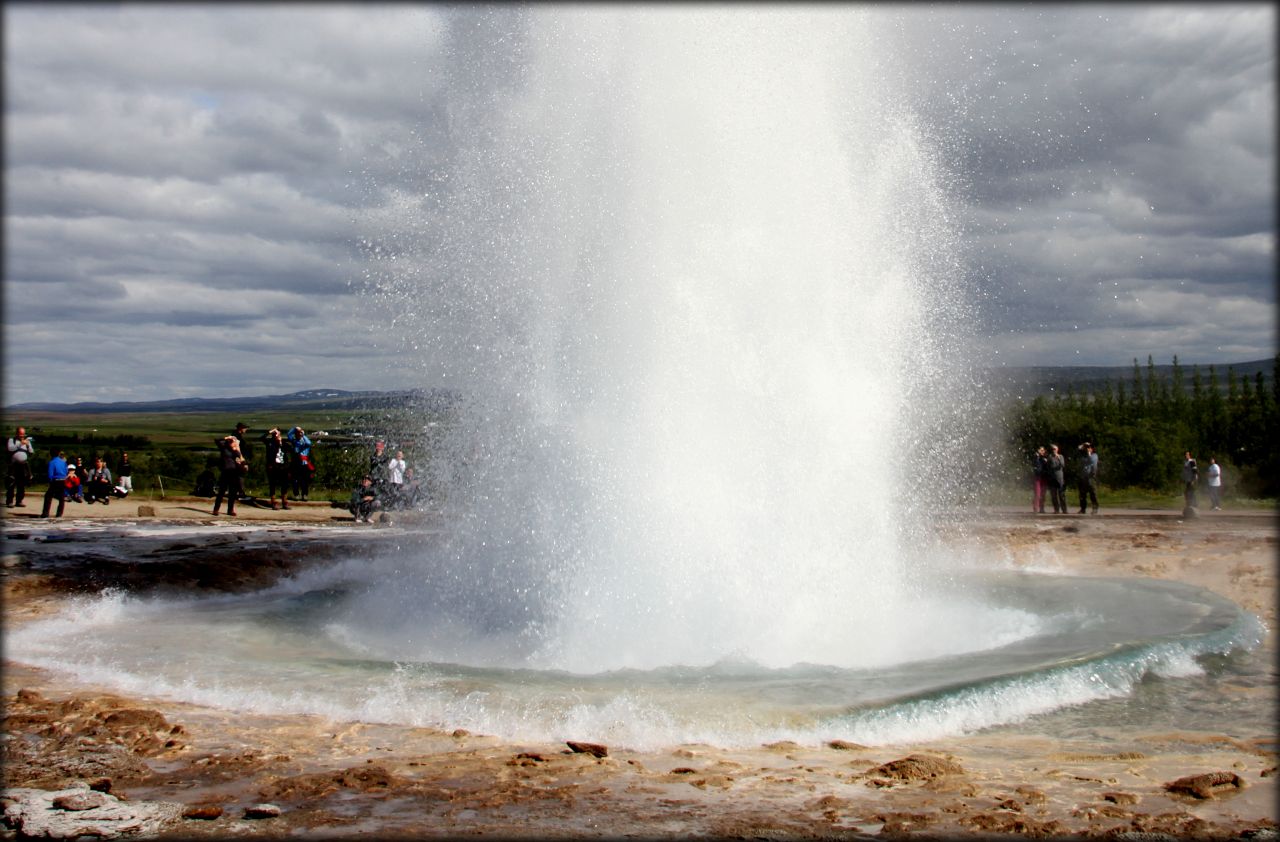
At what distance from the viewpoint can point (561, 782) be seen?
198 inches

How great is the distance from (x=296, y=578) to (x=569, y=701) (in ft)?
23.8

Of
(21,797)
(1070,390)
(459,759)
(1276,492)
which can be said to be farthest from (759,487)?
(1070,390)

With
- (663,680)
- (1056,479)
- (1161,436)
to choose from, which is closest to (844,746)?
(663,680)

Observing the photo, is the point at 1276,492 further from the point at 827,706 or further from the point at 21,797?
the point at 21,797

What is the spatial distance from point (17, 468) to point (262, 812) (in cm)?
1732

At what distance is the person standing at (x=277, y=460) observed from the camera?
20328 mm

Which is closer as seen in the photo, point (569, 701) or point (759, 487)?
point (569, 701)

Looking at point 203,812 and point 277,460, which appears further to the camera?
point 277,460

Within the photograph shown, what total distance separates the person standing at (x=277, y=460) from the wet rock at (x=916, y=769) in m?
16.8

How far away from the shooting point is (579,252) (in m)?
9.82

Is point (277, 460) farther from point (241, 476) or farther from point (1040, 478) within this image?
point (1040, 478)

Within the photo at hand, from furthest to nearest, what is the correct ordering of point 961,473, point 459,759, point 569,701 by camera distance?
point 961,473 < point 569,701 < point 459,759

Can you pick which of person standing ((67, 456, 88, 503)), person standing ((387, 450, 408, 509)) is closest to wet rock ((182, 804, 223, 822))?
person standing ((387, 450, 408, 509))

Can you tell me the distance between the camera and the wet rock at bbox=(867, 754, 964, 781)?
203 inches
